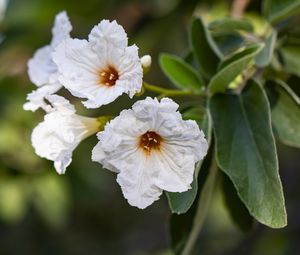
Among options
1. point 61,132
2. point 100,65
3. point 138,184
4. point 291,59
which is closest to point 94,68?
point 100,65

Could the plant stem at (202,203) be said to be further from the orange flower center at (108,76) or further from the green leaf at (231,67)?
the orange flower center at (108,76)

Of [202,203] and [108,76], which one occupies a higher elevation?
[108,76]

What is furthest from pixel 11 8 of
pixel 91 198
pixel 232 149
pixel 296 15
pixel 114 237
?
pixel 114 237

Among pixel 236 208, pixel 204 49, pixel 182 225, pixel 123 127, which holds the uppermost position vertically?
pixel 123 127

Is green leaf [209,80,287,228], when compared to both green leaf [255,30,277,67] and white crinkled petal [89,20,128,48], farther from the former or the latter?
white crinkled petal [89,20,128,48]

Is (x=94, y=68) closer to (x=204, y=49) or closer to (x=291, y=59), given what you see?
(x=204, y=49)

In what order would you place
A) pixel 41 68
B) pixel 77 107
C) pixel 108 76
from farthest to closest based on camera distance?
pixel 77 107
pixel 41 68
pixel 108 76

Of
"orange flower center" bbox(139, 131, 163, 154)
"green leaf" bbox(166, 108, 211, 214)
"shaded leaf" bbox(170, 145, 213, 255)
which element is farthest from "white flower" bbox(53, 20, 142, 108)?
"shaded leaf" bbox(170, 145, 213, 255)
